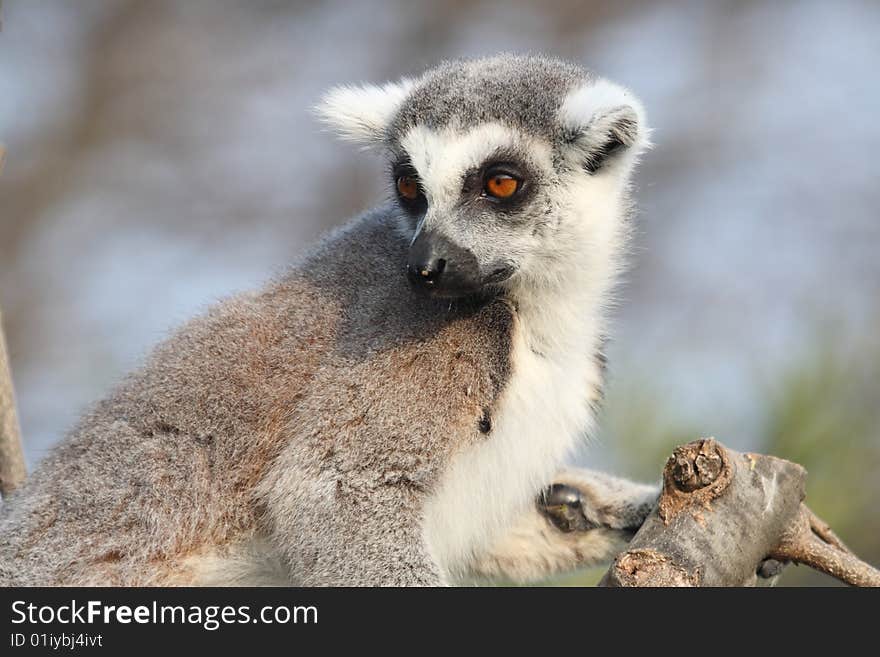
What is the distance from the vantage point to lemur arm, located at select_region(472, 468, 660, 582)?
368 centimetres

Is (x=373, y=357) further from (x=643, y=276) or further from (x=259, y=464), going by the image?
(x=643, y=276)

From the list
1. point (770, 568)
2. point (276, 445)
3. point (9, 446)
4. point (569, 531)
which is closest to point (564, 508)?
point (569, 531)

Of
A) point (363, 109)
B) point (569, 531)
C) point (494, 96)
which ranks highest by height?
point (363, 109)

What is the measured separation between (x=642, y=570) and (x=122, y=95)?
8.41 m

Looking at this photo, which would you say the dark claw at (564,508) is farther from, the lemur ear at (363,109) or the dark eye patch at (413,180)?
the lemur ear at (363,109)

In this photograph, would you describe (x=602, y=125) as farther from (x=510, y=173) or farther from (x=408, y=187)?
(x=408, y=187)

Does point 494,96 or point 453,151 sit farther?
point 494,96

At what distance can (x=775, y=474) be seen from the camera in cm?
285

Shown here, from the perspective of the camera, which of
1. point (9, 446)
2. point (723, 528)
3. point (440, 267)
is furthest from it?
point (9, 446)

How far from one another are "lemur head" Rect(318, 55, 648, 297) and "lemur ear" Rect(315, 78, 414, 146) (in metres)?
0.06

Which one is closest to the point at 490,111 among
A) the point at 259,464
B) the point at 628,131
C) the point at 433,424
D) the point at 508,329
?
the point at 628,131

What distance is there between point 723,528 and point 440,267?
3.44ft

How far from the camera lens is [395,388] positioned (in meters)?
3.06

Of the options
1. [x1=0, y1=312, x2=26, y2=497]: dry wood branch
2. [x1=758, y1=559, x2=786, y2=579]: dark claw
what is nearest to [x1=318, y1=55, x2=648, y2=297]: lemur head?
[x1=758, y1=559, x2=786, y2=579]: dark claw
